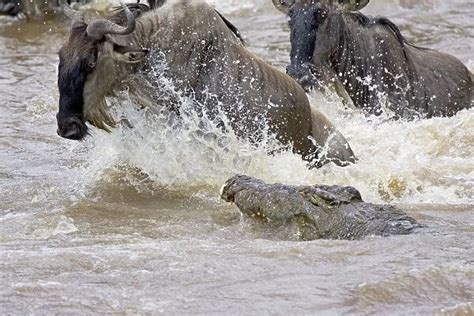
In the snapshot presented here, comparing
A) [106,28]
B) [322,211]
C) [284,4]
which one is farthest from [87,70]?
[284,4]

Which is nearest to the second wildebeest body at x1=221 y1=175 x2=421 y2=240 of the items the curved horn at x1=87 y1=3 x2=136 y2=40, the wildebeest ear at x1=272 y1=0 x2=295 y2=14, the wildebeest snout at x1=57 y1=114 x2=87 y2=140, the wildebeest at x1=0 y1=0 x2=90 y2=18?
the wildebeest snout at x1=57 y1=114 x2=87 y2=140

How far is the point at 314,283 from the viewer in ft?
18.4

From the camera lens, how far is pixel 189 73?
8.34 meters

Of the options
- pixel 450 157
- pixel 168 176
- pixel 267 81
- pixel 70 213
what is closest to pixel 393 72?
pixel 450 157

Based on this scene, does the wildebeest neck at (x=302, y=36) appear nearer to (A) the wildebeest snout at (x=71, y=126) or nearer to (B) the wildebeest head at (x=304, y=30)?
(B) the wildebeest head at (x=304, y=30)

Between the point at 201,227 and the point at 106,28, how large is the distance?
5.27ft

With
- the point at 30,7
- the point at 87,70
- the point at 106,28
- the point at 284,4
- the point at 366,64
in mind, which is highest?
the point at 106,28

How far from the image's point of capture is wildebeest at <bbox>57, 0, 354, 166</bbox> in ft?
25.9

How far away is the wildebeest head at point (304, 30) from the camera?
32.0 ft

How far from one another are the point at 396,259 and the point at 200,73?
293 centimetres

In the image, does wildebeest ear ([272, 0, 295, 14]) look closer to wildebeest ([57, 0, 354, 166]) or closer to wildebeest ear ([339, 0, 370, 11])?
wildebeest ear ([339, 0, 370, 11])

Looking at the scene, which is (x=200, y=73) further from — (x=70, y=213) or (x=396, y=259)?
(x=396, y=259)

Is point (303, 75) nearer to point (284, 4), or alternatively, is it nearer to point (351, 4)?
point (284, 4)

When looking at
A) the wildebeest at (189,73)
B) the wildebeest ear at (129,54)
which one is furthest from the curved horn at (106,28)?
the wildebeest ear at (129,54)
